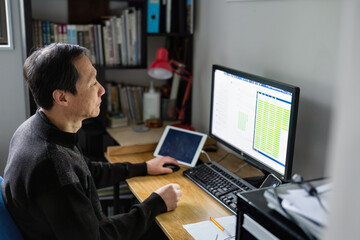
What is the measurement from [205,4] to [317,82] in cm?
97

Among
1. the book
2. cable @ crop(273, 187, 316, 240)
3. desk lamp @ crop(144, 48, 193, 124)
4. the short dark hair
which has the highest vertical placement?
the short dark hair

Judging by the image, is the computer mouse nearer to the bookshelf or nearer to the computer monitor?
the computer monitor

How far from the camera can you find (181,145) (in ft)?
6.75

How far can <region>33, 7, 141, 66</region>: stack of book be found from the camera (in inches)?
91.3

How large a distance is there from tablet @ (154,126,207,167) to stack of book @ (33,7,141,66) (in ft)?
1.91

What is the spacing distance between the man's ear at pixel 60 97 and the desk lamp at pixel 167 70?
3.19 feet

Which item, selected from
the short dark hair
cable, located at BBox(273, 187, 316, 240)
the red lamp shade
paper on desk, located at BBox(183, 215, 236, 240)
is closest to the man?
the short dark hair

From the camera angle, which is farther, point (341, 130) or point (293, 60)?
point (293, 60)

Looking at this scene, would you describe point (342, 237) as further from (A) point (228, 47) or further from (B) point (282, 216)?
(A) point (228, 47)

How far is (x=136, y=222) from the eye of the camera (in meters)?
1.45

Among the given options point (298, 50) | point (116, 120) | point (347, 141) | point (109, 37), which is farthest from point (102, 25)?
point (347, 141)

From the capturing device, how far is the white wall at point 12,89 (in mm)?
2320

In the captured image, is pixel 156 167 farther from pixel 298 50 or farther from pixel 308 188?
pixel 308 188

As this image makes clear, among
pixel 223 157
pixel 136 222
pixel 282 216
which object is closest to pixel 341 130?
pixel 282 216
